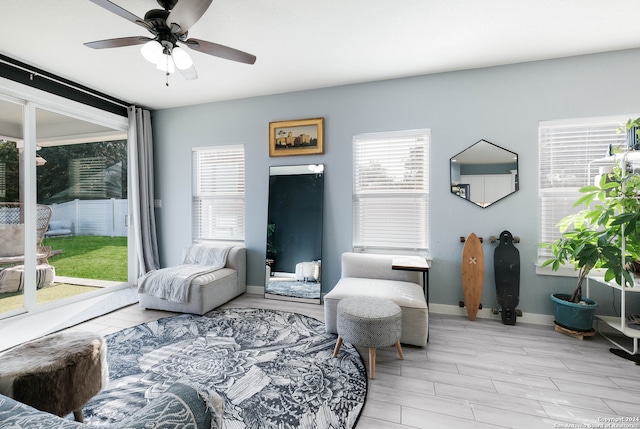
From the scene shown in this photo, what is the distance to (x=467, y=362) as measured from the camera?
6.75 feet

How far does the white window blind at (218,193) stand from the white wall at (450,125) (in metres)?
0.18

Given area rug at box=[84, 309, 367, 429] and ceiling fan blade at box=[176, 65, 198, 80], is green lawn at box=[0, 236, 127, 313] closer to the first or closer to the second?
area rug at box=[84, 309, 367, 429]

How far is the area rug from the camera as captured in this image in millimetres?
1546

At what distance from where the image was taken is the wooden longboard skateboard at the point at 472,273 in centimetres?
280

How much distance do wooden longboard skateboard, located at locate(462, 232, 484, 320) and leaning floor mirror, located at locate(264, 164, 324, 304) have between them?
5.30 ft

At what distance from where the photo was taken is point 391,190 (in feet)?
10.6

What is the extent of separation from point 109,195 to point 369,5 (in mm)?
3989

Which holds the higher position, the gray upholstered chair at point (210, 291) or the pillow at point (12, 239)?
the pillow at point (12, 239)

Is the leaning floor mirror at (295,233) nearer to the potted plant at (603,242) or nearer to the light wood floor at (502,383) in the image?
the light wood floor at (502,383)

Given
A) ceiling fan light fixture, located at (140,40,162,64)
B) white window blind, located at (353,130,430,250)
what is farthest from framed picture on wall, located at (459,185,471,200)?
ceiling fan light fixture, located at (140,40,162,64)

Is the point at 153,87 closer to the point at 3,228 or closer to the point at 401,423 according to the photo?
the point at 3,228

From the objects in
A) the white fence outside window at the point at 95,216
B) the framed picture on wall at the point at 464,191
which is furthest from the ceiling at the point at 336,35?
the white fence outside window at the point at 95,216

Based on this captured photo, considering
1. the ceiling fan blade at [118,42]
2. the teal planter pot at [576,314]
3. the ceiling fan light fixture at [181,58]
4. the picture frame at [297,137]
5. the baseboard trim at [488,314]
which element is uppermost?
the ceiling fan blade at [118,42]

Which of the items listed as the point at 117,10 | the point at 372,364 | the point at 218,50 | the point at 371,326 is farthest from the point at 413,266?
the point at 117,10
